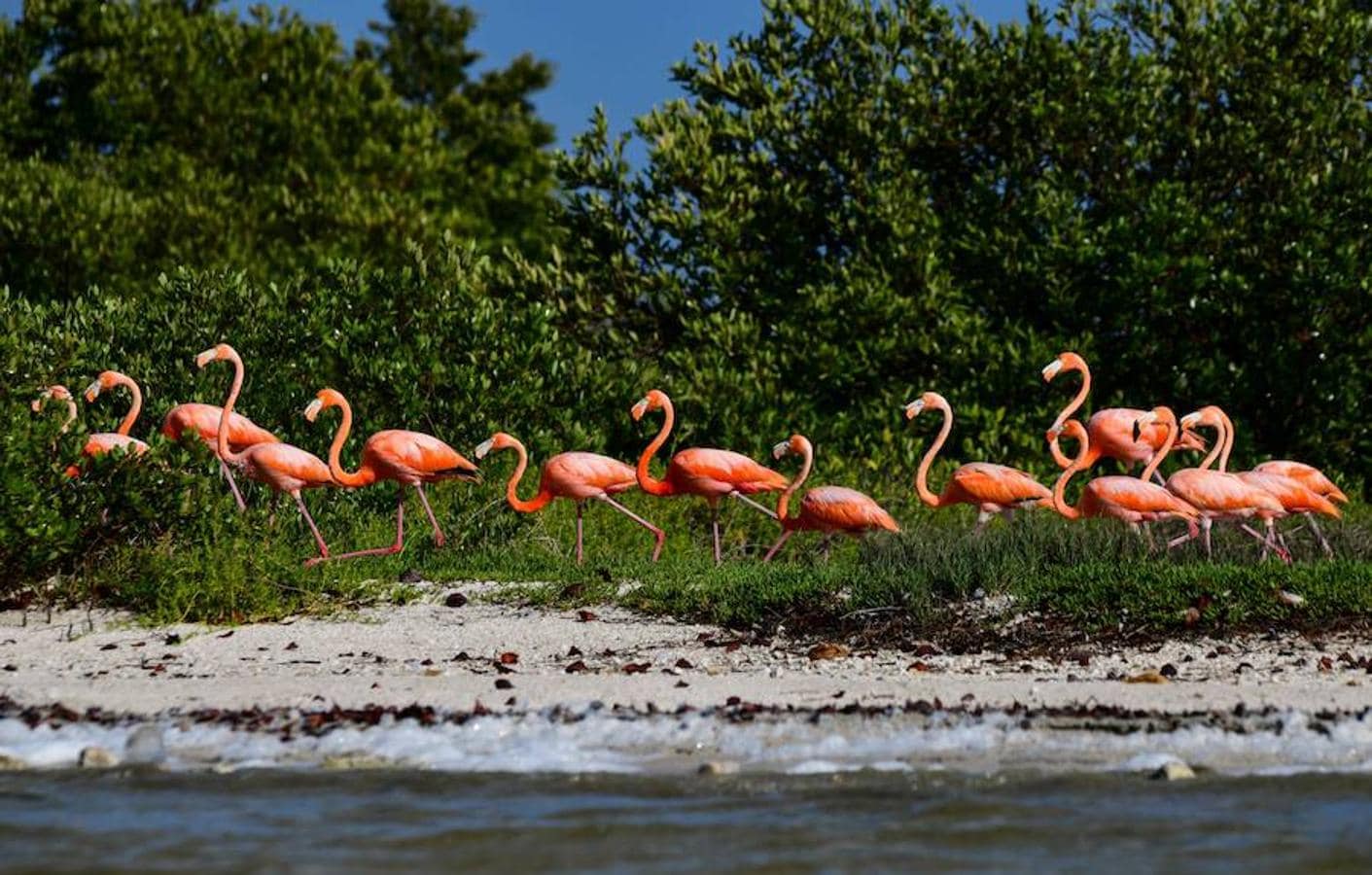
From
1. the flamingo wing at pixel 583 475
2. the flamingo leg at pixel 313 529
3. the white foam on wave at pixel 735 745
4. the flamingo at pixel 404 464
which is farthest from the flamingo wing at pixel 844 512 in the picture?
the white foam on wave at pixel 735 745

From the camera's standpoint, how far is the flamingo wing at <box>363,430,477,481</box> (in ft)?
41.2

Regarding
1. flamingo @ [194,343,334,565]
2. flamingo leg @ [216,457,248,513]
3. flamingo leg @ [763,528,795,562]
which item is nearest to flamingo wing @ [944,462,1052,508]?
flamingo leg @ [763,528,795,562]

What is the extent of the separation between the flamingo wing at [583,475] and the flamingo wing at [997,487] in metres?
2.57

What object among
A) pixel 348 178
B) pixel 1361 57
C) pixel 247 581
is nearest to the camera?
pixel 247 581

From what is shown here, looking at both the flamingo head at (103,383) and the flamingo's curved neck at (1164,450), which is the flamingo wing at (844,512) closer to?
the flamingo's curved neck at (1164,450)

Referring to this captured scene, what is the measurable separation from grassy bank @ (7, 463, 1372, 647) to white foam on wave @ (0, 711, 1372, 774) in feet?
7.75

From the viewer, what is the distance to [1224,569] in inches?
373

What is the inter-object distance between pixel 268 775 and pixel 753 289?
14.1m

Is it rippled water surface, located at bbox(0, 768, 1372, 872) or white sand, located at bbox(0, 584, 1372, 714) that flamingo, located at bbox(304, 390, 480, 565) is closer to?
white sand, located at bbox(0, 584, 1372, 714)

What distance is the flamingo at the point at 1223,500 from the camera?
36.6ft

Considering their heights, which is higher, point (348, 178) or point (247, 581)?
point (348, 178)

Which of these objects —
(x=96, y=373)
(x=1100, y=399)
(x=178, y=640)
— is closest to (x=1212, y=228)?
(x=1100, y=399)

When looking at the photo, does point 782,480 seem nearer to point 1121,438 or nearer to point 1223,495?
point 1121,438

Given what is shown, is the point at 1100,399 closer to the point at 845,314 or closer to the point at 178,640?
the point at 845,314
